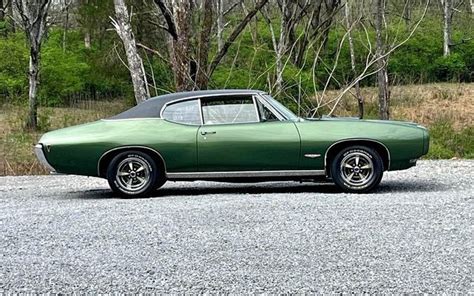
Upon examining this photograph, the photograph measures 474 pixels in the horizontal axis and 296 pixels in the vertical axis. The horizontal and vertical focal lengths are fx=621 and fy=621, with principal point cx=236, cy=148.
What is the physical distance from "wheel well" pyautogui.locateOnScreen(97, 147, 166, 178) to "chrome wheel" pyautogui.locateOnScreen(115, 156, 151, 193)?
12 cm

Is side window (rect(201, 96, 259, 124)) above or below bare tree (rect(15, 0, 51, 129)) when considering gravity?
below

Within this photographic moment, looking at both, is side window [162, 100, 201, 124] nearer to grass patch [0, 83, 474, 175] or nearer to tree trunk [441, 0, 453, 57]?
grass patch [0, 83, 474, 175]

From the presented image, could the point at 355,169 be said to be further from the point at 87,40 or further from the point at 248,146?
the point at 87,40

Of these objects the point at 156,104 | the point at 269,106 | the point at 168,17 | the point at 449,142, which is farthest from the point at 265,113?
the point at 449,142

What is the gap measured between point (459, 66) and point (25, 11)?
74.3 ft

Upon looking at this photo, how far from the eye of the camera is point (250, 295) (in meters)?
3.93

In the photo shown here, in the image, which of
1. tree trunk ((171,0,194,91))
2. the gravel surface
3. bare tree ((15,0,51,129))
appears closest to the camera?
the gravel surface

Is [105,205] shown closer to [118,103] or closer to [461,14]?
[118,103]

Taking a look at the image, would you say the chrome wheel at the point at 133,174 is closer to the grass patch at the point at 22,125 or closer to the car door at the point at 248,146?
the car door at the point at 248,146

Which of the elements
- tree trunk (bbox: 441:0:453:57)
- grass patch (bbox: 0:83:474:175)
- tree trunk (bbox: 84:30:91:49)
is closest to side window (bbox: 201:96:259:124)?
grass patch (bbox: 0:83:474:175)

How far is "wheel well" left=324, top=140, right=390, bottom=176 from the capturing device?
786 cm

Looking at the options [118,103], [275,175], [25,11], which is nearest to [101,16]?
[118,103]

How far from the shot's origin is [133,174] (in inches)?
315

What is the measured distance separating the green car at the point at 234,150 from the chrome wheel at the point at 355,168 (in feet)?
0.04
